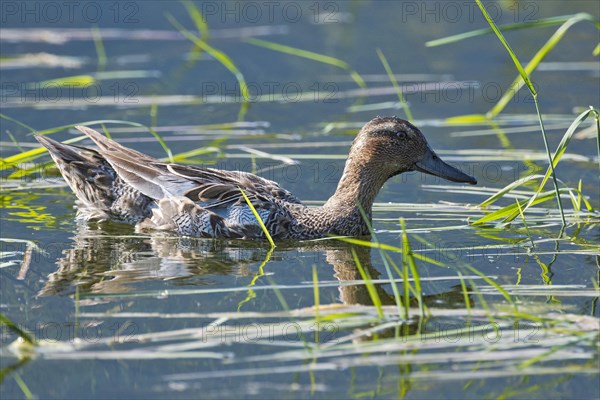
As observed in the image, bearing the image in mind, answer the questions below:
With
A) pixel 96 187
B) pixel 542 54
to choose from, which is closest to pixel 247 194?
pixel 96 187

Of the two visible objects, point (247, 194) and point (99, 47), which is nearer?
point (247, 194)

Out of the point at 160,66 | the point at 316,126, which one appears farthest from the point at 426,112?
the point at 160,66

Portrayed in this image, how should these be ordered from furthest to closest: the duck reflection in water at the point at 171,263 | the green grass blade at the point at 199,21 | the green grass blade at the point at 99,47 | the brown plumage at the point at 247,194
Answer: the green grass blade at the point at 99,47
the green grass blade at the point at 199,21
the brown plumage at the point at 247,194
the duck reflection in water at the point at 171,263

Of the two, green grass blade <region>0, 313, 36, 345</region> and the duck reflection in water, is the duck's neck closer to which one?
the duck reflection in water

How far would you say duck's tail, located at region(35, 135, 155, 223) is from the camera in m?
9.52

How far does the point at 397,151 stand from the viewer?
920 centimetres

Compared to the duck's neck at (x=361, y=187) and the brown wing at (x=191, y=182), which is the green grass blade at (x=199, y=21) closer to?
the brown wing at (x=191, y=182)

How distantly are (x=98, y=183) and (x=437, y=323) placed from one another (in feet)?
13.0

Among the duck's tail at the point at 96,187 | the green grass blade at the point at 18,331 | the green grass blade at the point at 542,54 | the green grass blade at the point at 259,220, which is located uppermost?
the green grass blade at the point at 542,54

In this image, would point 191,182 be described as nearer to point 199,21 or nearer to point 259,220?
point 259,220

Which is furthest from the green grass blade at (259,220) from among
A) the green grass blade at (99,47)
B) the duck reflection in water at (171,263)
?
the green grass blade at (99,47)

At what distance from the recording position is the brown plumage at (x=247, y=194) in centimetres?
912

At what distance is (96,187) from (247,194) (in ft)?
4.53

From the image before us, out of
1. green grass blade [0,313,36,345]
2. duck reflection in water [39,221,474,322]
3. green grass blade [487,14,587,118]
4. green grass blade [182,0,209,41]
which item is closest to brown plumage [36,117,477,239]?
duck reflection in water [39,221,474,322]
